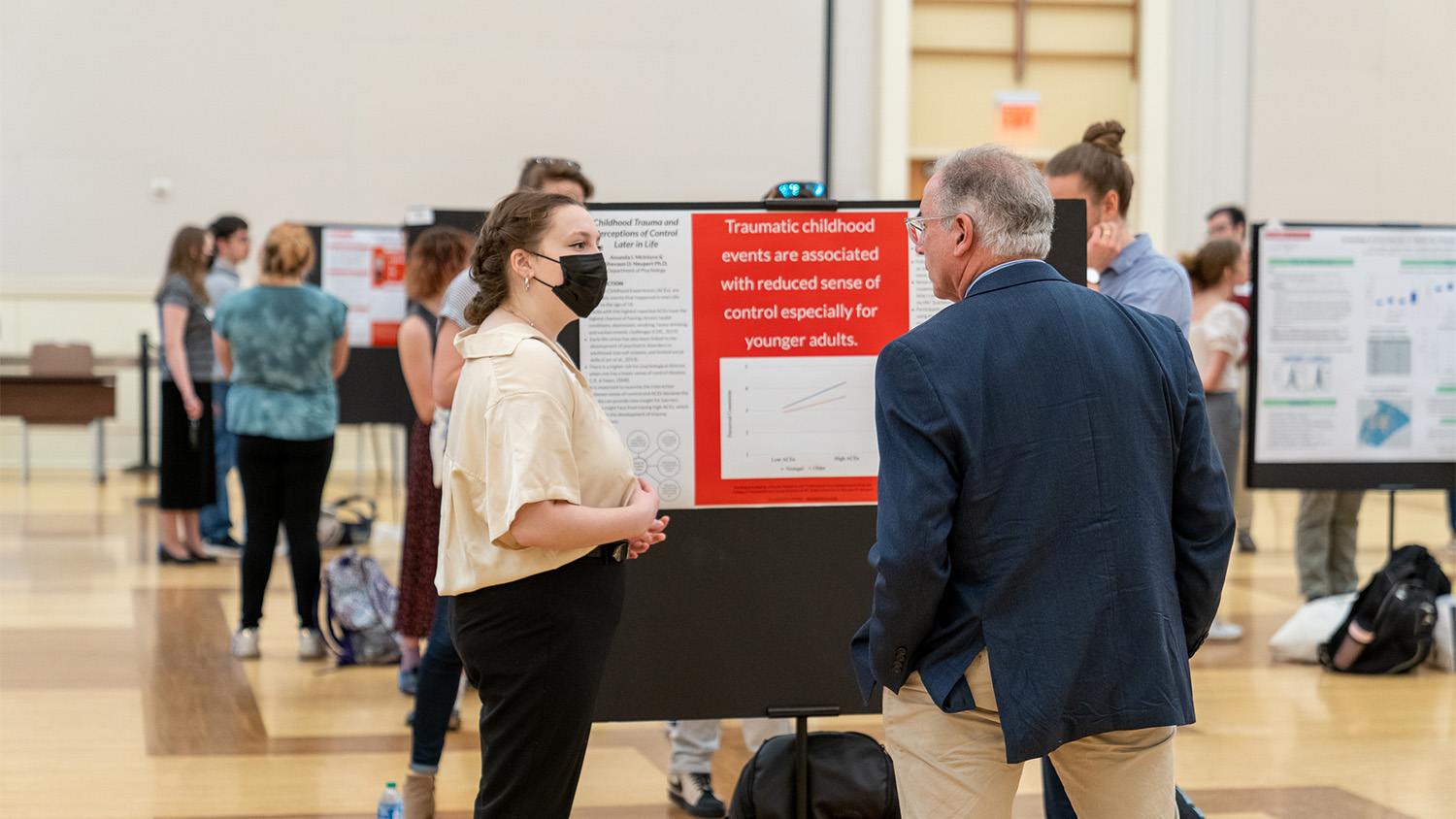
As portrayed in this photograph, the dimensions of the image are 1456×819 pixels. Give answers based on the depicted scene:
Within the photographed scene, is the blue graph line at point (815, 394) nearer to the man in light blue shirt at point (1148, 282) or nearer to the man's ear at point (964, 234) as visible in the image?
the man in light blue shirt at point (1148, 282)

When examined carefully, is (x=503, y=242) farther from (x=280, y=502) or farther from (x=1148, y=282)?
(x=280, y=502)

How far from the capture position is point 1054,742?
67.2 inches

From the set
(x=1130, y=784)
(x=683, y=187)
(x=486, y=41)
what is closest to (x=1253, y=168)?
(x=683, y=187)

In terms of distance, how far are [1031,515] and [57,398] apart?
9.61m

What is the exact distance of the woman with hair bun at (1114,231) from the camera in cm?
297

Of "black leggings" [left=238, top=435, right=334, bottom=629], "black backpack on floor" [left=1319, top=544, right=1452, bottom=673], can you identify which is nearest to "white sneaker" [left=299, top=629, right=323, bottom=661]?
"black leggings" [left=238, top=435, right=334, bottom=629]

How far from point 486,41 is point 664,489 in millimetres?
9230

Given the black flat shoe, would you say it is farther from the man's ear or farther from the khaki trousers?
the man's ear

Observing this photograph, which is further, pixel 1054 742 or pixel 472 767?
pixel 472 767

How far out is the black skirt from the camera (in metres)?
6.71

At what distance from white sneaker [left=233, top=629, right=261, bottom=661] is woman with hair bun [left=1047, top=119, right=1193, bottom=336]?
3603 millimetres

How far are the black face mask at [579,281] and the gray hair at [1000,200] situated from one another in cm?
67

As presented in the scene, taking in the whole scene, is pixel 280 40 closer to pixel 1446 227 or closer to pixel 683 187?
pixel 683 187

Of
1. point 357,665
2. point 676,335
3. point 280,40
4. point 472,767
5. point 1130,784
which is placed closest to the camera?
point 1130,784
